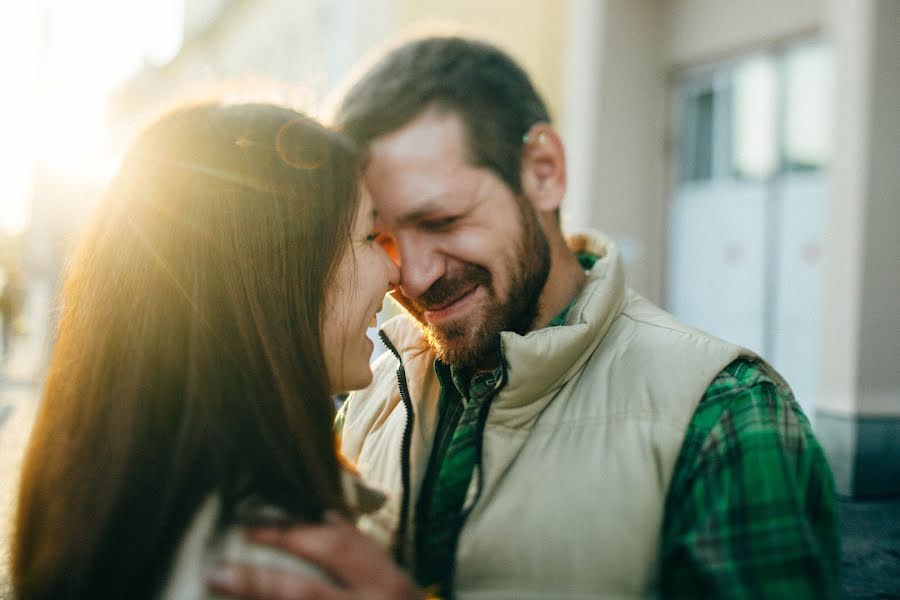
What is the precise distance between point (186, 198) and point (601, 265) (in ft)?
3.46

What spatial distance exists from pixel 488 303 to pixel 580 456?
0.75 meters

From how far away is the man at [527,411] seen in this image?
58.5 inches

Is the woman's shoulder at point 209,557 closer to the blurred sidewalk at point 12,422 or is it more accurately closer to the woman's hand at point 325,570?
the woman's hand at point 325,570

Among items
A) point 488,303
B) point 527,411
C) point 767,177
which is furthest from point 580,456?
point 767,177

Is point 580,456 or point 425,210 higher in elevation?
point 425,210

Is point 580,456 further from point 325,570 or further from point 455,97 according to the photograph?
point 455,97

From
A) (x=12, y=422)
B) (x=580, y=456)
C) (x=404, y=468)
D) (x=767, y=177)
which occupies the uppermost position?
(x=767, y=177)

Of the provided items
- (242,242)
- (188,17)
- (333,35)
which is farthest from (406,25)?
(188,17)

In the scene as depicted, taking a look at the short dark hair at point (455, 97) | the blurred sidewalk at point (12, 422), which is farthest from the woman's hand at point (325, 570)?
the short dark hair at point (455, 97)

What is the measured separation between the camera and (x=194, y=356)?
5.00 ft

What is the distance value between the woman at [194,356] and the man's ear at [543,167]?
0.77 metres

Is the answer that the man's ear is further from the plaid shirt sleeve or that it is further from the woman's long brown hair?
the plaid shirt sleeve

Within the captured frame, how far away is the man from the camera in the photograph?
1.49 meters

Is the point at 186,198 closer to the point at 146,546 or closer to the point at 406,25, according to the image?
the point at 146,546
